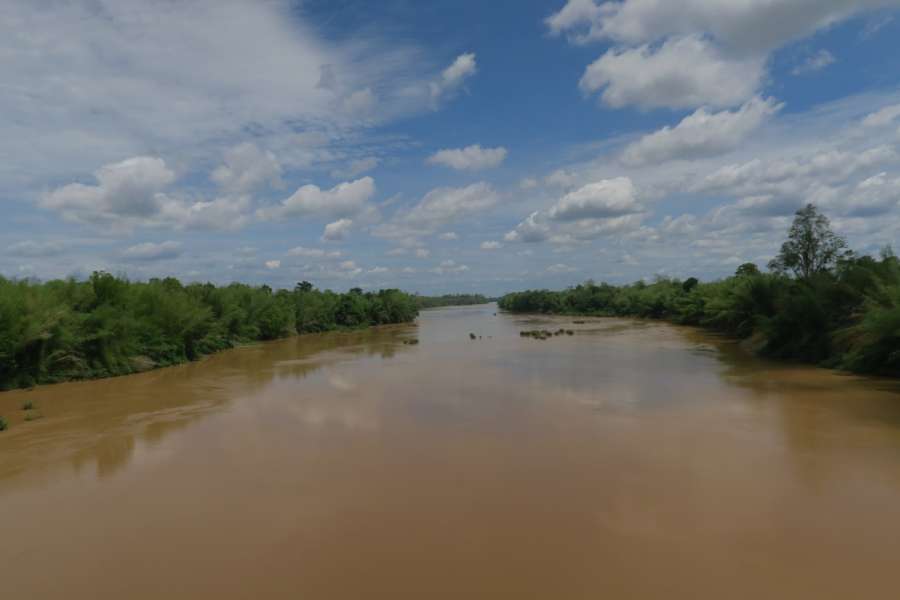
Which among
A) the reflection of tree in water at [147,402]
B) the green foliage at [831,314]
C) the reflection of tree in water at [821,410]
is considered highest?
the green foliage at [831,314]

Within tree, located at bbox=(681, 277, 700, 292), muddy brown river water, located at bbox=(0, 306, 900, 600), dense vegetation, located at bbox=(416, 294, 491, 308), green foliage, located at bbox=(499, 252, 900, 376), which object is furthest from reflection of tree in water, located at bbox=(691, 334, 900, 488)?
dense vegetation, located at bbox=(416, 294, 491, 308)

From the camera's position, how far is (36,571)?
542 centimetres

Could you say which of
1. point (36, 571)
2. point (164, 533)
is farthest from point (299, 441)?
point (36, 571)

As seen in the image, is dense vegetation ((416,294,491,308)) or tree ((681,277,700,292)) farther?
dense vegetation ((416,294,491,308))

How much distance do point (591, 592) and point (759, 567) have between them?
5.84 ft

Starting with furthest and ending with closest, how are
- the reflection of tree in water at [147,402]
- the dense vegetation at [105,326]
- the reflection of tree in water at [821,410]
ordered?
the dense vegetation at [105,326], the reflection of tree in water at [147,402], the reflection of tree in water at [821,410]

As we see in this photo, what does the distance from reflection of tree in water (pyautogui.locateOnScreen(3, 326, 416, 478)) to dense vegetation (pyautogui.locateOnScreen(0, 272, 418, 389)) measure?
831mm

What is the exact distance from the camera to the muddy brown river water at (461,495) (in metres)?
5.10

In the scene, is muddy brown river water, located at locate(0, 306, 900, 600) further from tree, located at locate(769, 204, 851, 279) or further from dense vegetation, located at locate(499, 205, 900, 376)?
tree, located at locate(769, 204, 851, 279)

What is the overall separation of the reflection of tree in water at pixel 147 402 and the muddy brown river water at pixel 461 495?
0.11 meters

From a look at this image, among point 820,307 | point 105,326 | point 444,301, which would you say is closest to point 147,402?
point 105,326

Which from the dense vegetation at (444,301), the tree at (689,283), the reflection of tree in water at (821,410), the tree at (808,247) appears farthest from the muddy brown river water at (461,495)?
the dense vegetation at (444,301)

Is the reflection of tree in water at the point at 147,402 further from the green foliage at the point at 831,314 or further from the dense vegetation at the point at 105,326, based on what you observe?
the green foliage at the point at 831,314

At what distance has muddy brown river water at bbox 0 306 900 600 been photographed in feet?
16.7
